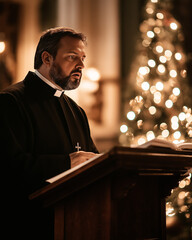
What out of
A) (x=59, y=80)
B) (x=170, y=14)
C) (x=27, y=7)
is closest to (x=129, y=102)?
(x=170, y=14)

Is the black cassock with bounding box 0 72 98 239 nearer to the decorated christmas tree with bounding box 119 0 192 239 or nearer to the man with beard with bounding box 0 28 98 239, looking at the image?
the man with beard with bounding box 0 28 98 239

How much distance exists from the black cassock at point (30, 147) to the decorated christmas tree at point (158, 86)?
2075 millimetres

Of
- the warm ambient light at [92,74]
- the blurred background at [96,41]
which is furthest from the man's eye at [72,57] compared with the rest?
the warm ambient light at [92,74]

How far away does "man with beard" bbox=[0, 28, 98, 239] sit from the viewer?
7.63 ft

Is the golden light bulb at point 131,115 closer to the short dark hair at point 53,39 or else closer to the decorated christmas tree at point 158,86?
the decorated christmas tree at point 158,86

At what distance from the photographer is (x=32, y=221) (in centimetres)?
239

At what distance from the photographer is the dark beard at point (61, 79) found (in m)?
2.80

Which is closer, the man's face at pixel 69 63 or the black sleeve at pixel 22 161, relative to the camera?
the black sleeve at pixel 22 161

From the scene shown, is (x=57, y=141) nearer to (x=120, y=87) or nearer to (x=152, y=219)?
(x=152, y=219)

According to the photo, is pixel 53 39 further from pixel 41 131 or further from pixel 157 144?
pixel 157 144

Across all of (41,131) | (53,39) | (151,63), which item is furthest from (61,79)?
(151,63)

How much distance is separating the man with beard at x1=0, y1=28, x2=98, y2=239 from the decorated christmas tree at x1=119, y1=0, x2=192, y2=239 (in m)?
1.88

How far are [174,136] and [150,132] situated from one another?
27 cm

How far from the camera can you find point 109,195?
2.01m
